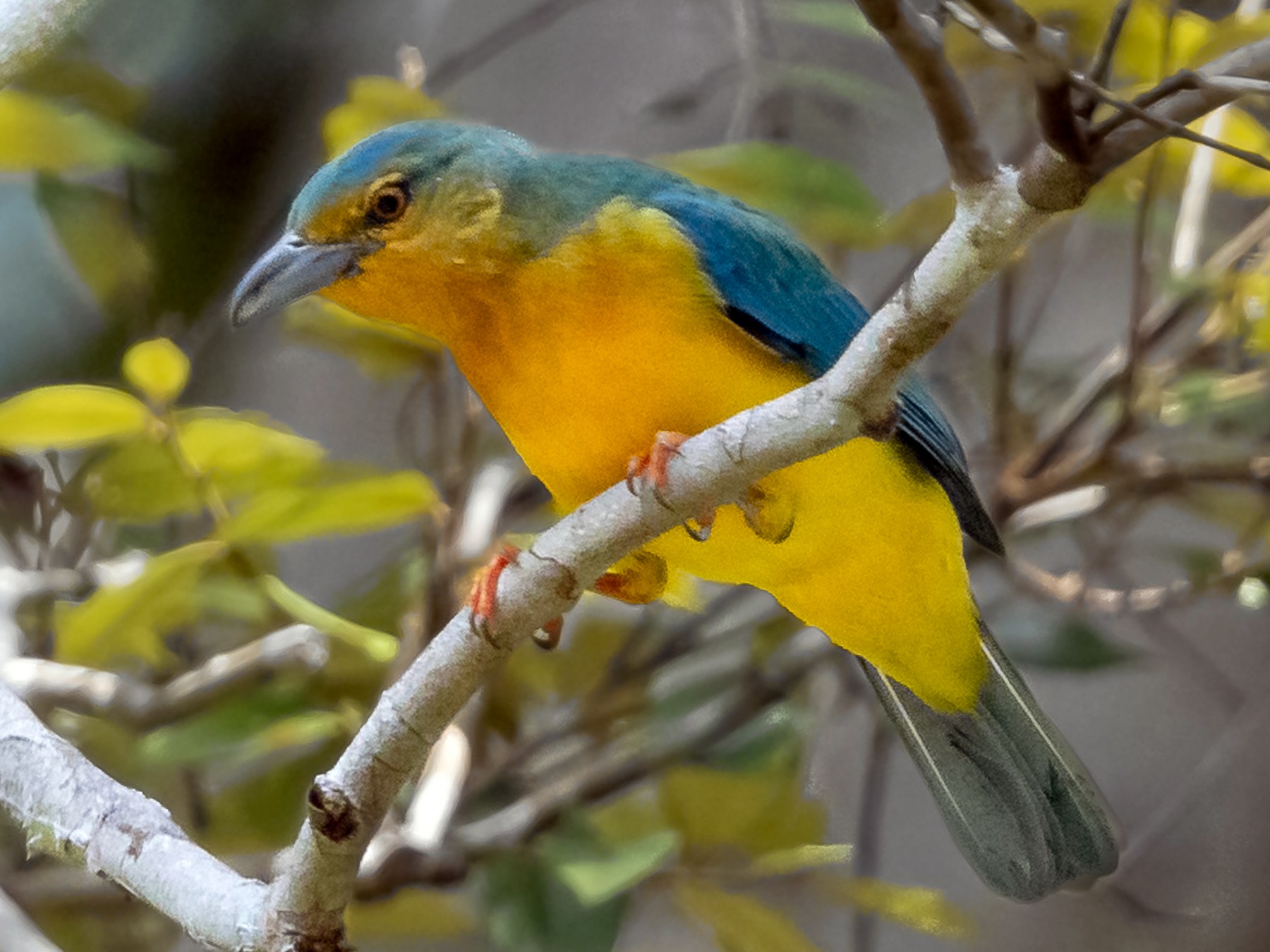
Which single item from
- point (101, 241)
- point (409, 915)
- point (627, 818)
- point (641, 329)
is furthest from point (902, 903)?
point (101, 241)

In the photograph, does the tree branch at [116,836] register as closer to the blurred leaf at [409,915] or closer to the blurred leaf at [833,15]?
the blurred leaf at [409,915]

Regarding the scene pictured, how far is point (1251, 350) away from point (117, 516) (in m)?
1.52

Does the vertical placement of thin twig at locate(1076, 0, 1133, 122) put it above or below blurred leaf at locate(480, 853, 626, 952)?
above

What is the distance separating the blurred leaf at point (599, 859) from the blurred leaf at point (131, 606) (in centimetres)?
56

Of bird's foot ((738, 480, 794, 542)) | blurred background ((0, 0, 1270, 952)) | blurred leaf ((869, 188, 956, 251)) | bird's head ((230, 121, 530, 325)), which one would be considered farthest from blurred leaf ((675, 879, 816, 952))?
blurred leaf ((869, 188, 956, 251))

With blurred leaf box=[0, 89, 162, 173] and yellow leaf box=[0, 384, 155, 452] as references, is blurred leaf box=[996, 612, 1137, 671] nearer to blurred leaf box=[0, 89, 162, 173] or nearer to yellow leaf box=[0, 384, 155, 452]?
yellow leaf box=[0, 384, 155, 452]

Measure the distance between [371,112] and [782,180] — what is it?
56cm

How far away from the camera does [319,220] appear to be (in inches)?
56.9

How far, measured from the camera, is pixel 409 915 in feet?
6.36

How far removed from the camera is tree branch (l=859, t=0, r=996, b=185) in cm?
75

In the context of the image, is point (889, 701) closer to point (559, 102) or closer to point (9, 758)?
point (9, 758)

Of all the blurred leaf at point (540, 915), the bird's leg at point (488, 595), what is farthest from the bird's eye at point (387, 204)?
the blurred leaf at point (540, 915)

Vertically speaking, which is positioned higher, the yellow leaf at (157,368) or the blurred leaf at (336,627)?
the yellow leaf at (157,368)

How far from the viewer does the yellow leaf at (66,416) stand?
5.05 feet
